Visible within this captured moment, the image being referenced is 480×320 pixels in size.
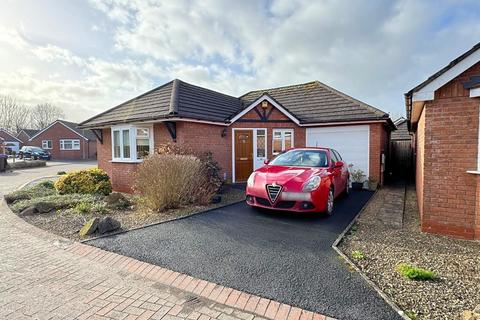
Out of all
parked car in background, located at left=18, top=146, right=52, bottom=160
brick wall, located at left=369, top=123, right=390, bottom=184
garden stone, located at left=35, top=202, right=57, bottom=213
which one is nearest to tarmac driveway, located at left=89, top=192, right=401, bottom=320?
garden stone, located at left=35, top=202, right=57, bottom=213

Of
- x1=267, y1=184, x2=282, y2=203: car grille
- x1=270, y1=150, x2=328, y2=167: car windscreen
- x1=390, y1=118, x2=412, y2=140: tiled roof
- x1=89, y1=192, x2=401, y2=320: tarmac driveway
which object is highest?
x1=390, y1=118, x2=412, y2=140: tiled roof

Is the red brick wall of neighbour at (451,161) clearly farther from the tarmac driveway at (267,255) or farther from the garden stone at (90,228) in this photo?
the garden stone at (90,228)

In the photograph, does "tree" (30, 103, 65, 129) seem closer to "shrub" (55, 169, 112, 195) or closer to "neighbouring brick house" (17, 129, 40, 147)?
"neighbouring brick house" (17, 129, 40, 147)

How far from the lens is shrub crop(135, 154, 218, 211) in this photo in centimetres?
628

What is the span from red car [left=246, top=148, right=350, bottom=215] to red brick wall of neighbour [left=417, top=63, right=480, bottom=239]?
1.91m

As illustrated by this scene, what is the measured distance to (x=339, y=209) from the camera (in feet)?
22.1

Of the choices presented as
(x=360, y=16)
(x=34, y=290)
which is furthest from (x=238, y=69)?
(x=34, y=290)

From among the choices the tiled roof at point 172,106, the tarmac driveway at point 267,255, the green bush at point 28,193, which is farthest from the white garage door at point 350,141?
the green bush at point 28,193

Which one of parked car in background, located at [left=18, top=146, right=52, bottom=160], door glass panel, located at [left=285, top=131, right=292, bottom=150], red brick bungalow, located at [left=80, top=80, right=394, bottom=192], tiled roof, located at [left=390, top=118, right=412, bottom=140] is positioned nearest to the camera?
red brick bungalow, located at [left=80, top=80, right=394, bottom=192]

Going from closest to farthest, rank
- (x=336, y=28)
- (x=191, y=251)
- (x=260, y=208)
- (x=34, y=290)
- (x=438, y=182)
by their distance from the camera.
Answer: (x=34, y=290) < (x=191, y=251) < (x=438, y=182) < (x=260, y=208) < (x=336, y=28)

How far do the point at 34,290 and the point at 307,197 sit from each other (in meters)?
4.67

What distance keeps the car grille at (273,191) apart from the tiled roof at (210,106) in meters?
4.42

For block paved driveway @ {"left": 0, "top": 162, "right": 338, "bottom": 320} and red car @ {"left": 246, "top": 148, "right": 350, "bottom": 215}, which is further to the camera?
red car @ {"left": 246, "top": 148, "right": 350, "bottom": 215}

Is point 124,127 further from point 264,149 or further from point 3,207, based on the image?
point 264,149
